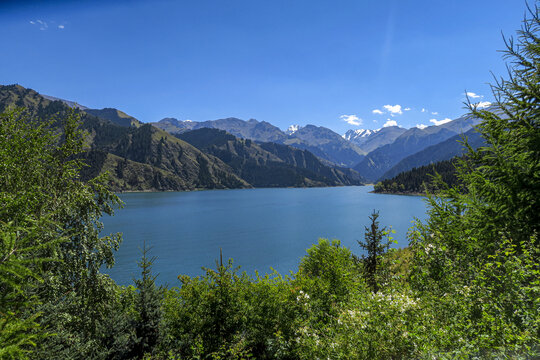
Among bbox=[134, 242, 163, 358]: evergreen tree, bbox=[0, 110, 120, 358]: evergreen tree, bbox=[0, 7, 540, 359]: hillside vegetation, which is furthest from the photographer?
bbox=[0, 110, 120, 358]: evergreen tree

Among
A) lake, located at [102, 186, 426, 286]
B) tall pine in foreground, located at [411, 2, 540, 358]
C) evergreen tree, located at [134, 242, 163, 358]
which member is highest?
tall pine in foreground, located at [411, 2, 540, 358]

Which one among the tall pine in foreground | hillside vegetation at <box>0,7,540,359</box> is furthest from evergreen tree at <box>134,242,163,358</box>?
the tall pine in foreground

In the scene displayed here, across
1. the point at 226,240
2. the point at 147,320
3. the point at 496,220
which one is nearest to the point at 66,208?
the point at 147,320

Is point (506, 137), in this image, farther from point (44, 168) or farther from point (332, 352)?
point (44, 168)

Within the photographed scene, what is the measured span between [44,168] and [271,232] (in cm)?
6875

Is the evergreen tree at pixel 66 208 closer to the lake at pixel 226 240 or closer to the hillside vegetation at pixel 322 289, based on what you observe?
the hillside vegetation at pixel 322 289

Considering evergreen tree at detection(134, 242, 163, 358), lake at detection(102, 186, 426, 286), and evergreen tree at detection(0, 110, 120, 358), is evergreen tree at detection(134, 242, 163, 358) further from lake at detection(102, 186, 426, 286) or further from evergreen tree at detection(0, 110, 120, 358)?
lake at detection(102, 186, 426, 286)

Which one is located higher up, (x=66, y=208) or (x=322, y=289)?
(x=66, y=208)

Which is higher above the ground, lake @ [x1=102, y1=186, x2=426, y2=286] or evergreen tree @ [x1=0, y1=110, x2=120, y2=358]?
evergreen tree @ [x1=0, y1=110, x2=120, y2=358]

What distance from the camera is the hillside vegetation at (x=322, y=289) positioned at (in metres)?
6.91

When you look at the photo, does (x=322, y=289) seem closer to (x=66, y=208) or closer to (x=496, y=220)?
(x=496, y=220)

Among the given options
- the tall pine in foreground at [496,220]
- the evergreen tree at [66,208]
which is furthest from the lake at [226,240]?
the tall pine in foreground at [496,220]

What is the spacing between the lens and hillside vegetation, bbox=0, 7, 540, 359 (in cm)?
691

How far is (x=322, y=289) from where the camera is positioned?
1528cm
